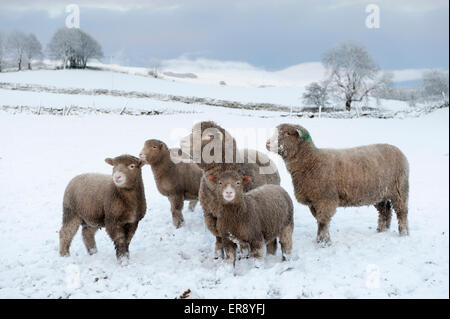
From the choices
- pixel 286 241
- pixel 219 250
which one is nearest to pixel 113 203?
pixel 219 250

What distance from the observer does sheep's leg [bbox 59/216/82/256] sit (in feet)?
23.1

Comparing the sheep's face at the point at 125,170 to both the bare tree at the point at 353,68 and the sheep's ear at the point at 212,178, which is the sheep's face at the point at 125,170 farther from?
the bare tree at the point at 353,68

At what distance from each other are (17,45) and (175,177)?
7.69 meters

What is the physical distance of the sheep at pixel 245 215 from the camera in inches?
231

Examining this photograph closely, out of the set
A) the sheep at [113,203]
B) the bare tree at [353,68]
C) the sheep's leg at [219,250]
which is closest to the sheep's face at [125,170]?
the sheep at [113,203]

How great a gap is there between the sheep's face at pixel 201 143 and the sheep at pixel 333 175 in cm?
114

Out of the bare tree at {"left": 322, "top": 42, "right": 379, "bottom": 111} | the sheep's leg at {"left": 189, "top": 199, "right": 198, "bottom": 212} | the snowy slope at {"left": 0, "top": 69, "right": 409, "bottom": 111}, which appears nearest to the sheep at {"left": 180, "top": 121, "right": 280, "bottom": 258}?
the sheep's leg at {"left": 189, "top": 199, "right": 198, "bottom": 212}

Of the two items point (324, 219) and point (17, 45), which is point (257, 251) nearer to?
point (324, 219)

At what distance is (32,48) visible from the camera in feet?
43.2

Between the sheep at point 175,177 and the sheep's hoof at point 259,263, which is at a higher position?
the sheep at point 175,177

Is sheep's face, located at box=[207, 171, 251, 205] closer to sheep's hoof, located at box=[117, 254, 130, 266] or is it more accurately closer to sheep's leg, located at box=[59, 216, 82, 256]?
sheep's hoof, located at box=[117, 254, 130, 266]

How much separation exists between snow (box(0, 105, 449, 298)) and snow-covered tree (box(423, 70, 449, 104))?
23587mm
